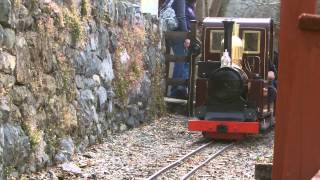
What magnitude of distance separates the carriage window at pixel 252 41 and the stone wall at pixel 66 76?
2.14m

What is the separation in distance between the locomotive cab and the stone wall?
54.9 inches

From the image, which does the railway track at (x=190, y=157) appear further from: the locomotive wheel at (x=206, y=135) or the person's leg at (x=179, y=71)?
the person's leg at (x=179, y=71)

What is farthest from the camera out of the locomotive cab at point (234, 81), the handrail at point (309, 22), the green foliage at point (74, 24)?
the locomotive cab at point (234, 81)

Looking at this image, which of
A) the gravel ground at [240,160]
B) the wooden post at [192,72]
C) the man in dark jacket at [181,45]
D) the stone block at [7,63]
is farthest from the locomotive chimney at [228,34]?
the stone block at [7,63]

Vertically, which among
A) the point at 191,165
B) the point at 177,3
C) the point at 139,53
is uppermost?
the point at 177,3

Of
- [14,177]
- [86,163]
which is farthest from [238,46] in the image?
[14,177]

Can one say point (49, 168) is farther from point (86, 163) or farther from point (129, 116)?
point (129, 116)

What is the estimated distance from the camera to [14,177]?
21.6 ft

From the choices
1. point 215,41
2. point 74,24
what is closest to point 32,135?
point 74,24

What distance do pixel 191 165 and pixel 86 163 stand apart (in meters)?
1.47

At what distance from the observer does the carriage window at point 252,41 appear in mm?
12047

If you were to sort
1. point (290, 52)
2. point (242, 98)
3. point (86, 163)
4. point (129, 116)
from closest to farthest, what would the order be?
Result: point (290, 52) → point (86, 163) → point (242, 98) → point (129, 116)

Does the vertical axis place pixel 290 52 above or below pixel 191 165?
above

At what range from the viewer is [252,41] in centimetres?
1208
